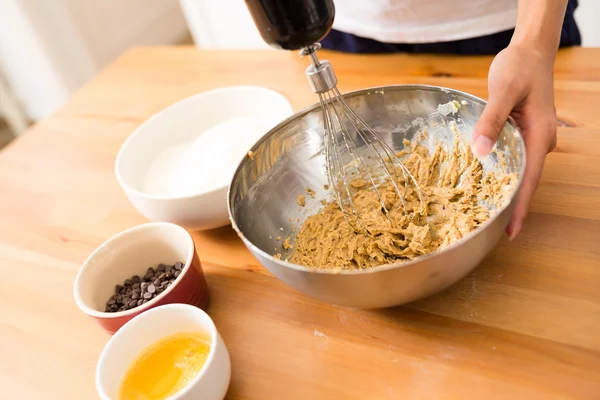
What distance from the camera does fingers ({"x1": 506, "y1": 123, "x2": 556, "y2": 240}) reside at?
21.8 inches

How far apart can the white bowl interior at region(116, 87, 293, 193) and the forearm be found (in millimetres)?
375

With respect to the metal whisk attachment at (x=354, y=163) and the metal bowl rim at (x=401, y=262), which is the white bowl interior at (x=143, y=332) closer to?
the metal bowl rim at (x=401, y=262)

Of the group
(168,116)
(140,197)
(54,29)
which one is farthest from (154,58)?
(54,29)

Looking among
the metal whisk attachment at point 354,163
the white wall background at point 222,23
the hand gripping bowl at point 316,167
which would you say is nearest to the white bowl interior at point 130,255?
the hand gripping bowl at point 316,167

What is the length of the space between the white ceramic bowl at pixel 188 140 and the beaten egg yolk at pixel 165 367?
0.20 metres

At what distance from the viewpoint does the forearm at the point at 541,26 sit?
2.18 feet

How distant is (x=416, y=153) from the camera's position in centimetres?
75

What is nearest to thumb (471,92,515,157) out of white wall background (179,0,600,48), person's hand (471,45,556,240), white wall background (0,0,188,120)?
person's hand (471,45,556,240)

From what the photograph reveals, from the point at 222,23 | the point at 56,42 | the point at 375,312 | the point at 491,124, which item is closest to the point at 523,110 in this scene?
the point at 491,124

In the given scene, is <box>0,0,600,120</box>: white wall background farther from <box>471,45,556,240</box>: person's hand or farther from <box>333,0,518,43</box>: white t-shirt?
<box>471,45,556,240</box>: person's hand

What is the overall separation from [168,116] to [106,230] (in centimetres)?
24

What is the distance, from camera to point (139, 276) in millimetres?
741

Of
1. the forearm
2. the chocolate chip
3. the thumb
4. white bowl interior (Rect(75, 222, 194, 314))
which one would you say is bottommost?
the chocolate chip

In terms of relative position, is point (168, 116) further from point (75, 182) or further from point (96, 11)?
point (96, 11)
